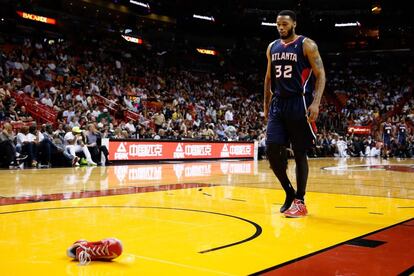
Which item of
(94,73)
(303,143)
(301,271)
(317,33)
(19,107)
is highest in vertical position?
(317,33)

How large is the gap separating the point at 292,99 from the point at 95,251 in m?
2.66

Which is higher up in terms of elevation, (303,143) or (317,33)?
(317,33)

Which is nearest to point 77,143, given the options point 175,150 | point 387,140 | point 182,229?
point 175,150

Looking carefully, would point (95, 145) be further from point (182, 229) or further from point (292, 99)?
point (182, 229)

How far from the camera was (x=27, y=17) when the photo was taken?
21.5m

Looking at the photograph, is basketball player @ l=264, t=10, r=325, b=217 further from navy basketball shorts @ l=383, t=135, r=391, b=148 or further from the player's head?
navy basketball shorts @ l=383, t=135, r=391, b=148

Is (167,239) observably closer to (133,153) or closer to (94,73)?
(133,153)

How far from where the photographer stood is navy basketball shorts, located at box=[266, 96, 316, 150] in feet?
14.2

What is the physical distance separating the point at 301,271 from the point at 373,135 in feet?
90.8

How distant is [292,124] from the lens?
4344mm

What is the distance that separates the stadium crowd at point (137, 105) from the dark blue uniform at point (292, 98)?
26.5 ft

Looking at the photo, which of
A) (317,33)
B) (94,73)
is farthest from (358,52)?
(94,73)

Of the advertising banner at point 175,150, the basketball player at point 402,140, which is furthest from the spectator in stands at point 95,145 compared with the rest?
the basketball player at point 402,140

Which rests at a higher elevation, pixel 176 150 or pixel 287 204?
pixel 176 150
